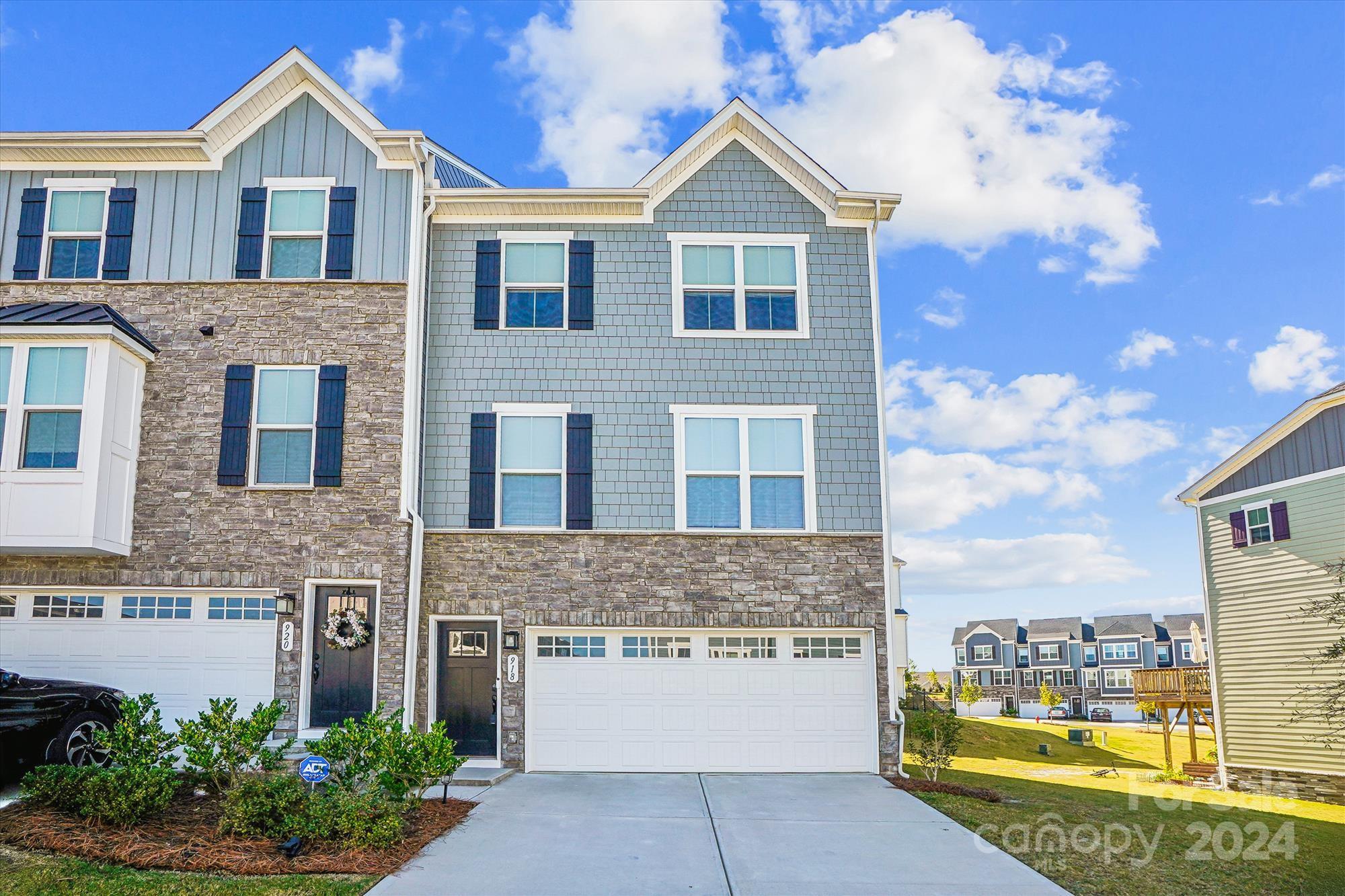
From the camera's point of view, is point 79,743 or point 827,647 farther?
→ point 827,647

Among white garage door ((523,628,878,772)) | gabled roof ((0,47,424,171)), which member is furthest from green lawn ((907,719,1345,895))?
gabled roof ((0,47,424,171))

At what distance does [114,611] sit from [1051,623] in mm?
62480

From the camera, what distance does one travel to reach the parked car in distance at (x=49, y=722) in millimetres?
9883

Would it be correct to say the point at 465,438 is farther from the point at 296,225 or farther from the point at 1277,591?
the point at 1277,591

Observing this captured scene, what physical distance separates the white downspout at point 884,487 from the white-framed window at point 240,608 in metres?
8.17

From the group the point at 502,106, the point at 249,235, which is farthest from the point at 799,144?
the point at 249,235

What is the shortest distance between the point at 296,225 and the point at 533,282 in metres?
3.33

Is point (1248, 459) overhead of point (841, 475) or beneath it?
overhead

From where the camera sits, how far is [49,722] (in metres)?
10.2

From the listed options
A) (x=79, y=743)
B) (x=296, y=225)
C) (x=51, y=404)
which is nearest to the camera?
(x=79, y=743)


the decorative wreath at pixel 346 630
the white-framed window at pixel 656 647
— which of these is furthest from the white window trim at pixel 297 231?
the white-framed window at pixel 656 647

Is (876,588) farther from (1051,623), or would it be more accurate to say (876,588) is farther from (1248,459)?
(1051,623)

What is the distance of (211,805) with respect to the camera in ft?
31.4

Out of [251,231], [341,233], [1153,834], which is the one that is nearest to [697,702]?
[1153,834]
